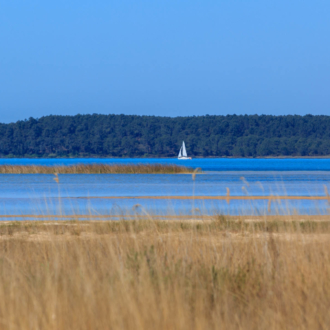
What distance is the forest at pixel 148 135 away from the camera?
173m

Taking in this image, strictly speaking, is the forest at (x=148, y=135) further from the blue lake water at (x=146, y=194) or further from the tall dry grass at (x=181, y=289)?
the tall dry grass at (x=181, y=289)

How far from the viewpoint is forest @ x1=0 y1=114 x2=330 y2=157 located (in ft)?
567

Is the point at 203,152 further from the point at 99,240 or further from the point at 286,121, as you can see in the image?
the point at 99,240

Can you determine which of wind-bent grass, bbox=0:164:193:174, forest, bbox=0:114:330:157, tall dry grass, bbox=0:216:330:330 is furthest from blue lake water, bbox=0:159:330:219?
forest, bbox=0:114:330:157

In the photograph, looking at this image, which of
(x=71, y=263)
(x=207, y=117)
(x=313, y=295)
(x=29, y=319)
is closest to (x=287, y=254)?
(x=313, y=295)

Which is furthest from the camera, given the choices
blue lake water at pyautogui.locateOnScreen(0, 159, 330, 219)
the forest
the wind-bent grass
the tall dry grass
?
the forest

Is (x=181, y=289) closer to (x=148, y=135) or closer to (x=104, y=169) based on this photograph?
(x=104, y=169)

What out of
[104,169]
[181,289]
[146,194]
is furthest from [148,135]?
[181,289]

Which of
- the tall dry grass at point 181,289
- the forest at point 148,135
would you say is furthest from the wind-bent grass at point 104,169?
the forest at point 148,135

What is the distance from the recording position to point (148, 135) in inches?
7067

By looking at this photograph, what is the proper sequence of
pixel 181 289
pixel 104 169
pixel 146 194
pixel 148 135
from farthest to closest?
pixel 148 135 → pixel 104 169 → pixel 146 194 → pixel 181 289

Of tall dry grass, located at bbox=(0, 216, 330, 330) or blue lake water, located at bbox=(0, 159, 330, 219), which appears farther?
blue lake water, located at bbox=(0, 159, 330, 219)

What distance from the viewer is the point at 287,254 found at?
264 inches

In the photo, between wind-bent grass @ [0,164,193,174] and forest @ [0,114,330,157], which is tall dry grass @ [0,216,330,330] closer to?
wind-bent grass @ [0,164,193,174]
